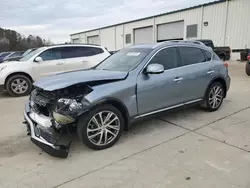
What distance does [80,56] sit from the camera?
8.66 m

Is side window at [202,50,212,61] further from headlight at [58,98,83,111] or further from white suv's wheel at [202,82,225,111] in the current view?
headlight at [58,98,83,111]

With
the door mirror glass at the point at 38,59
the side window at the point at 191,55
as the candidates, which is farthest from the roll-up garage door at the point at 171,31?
the side window at the point at 191,55

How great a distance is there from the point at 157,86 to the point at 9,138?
2827mm

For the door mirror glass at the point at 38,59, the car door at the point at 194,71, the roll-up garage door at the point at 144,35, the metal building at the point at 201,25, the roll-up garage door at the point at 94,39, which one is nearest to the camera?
the car door at the point at 194,71

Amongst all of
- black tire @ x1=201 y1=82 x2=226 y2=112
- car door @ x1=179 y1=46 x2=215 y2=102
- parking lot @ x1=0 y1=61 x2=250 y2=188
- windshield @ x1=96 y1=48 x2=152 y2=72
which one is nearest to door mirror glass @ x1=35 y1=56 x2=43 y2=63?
parking lot @ x1=0 y1=61 x2=250 y2=188

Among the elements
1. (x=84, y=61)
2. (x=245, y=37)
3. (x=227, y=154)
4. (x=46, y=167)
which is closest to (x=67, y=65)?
(x=84, y=61)

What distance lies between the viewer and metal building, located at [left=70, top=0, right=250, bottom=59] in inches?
817

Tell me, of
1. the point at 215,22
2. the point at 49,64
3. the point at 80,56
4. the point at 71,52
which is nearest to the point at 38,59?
the point at 49,64

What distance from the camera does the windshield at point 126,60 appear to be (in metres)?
4.04

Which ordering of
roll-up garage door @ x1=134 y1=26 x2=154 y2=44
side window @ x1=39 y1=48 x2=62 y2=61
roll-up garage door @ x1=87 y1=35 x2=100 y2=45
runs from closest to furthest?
side window @ x1=39 y1=48 x2=62 y2=61 < roll-up garage door @ x1=134 y1=26 x2=154 y2=44 < roll-up garage door @ x1=87 y1=35 x2=100 y2=45

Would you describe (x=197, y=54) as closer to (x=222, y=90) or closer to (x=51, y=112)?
(x=222, y=90)

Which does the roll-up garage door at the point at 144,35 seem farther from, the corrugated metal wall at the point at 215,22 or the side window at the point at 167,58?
the side window at the point at 167,58

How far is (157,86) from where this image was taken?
3957 millimetres

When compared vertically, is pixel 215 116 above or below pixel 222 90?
below
